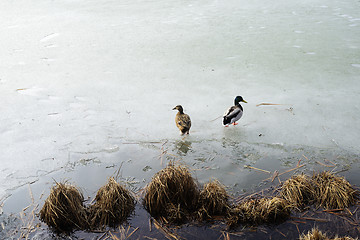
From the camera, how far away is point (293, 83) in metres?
5.57

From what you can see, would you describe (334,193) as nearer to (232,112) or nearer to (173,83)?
(232,112)

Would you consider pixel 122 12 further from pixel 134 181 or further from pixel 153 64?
pixel 134 181

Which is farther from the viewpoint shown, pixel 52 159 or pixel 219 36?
pixel 219 36

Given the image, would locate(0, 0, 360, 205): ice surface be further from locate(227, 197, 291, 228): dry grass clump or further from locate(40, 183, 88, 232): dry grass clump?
locate(40, 183, 88, 232): dry grass clump

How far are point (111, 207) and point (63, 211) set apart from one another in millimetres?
417

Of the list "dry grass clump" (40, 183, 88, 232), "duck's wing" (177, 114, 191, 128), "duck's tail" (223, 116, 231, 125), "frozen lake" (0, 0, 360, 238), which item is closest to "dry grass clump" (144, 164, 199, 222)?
"frozen lake" (0, 0, 360, 238)

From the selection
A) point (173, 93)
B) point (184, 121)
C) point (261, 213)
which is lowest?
point (261, 213)

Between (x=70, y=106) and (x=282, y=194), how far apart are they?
3.40 metres

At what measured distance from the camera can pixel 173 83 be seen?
18.7ft

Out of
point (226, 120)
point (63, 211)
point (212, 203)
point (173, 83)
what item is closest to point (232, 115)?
point (226, 120)

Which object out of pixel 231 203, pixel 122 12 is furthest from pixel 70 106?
pixel 122 12

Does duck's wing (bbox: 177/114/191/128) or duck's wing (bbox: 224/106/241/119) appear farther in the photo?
duck's wing (bbox: 224/106/241/119)

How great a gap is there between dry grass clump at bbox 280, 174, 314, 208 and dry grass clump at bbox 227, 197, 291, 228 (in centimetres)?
15

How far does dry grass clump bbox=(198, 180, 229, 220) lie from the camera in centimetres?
300
